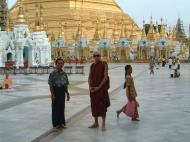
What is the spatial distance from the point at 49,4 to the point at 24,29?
27176 mm

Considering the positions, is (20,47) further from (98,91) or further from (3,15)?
(98,91)

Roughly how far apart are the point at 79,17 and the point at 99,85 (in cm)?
5233

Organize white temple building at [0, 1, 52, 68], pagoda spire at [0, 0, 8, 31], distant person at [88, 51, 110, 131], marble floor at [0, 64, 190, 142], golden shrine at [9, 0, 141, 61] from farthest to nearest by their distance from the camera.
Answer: golden shrine at [9, 0, 141, 61] < pagoda spire at [0, 0, 8, 31] < white temple building at [0, 1, 52, 68] < distant person at [88, 51, 110, 131] < marble floor at [0, 64, 190, 142]

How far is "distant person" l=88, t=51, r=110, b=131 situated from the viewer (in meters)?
8.55

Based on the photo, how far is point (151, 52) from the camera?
186ft

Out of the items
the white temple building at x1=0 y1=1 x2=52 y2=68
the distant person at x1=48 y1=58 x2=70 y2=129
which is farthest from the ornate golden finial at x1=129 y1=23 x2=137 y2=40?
the distant person at x1=48 y1=58 x2=70 y2=129

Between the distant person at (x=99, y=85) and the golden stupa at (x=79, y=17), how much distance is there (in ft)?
160

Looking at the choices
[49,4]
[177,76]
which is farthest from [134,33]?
[177,76]

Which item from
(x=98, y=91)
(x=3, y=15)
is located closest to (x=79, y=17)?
(x=3, y=15)

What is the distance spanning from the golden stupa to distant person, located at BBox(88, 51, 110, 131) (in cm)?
4866

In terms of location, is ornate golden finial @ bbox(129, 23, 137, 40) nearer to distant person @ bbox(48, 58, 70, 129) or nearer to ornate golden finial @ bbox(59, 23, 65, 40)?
ornate golden finial @ bbox(59, 23, 65, 40)

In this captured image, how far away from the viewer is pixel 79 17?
198ft

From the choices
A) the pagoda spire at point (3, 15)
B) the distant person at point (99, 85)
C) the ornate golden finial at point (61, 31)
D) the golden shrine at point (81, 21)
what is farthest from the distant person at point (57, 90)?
the ornate golden finial at point (61, 31)

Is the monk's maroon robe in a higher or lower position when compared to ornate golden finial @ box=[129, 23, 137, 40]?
lower
